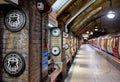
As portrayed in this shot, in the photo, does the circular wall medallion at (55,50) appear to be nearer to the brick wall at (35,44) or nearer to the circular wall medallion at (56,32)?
the circular wall medallion at (56,32)

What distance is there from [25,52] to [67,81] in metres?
5.25

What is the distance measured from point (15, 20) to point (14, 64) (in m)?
0.76

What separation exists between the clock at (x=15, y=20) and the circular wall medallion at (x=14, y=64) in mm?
449

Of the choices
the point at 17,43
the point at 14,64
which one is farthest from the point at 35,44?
the point at 14,64

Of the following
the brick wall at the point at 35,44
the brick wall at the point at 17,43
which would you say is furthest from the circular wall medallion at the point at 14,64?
the brick wall at the point at 35,44

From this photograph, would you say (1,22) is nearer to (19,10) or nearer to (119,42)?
(19,10)

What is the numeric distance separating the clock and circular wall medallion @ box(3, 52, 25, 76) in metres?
0.45

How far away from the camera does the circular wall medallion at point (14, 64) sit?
12.0 ft

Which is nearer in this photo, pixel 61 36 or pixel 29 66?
pixel 29 66

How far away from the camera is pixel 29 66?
369cm

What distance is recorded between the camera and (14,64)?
12.1ft

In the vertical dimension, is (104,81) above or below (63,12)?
below

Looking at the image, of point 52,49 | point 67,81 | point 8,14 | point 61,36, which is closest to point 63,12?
point 61,36

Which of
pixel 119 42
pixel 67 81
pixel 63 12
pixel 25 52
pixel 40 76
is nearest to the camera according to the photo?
pixel 25 52
